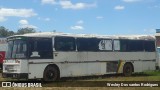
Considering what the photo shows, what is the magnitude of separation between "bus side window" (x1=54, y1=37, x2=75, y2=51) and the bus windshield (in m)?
2.04

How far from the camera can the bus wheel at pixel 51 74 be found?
20391 mm

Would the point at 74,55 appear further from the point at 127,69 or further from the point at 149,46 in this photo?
the point at 149,46

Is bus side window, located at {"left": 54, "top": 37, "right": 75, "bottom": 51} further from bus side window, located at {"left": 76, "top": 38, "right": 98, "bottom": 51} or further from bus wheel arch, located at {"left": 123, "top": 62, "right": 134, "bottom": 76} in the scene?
bus wheel arch, located at {"left": 123, "top": 62, "right": 134, "bottom": 76}

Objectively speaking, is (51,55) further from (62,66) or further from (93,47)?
(93,47)

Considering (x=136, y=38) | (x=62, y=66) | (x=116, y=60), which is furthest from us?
(x=136, y=38)

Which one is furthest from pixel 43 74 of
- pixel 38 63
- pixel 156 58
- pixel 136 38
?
pixel 156 58

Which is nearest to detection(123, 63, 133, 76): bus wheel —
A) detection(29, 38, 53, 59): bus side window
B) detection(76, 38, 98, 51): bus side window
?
detection(76, 38, 98, 51): bus side window

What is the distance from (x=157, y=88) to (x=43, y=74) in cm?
652

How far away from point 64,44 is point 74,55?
98 cm

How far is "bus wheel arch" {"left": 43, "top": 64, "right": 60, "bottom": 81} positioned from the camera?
2039cm

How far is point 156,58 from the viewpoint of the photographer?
28188 mm

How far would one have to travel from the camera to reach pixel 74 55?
2217 centimetres

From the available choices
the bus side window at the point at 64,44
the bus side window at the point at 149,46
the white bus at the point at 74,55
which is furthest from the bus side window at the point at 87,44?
the bus side window at the point at 149,46

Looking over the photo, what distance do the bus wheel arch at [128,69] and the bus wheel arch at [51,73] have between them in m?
6.42
